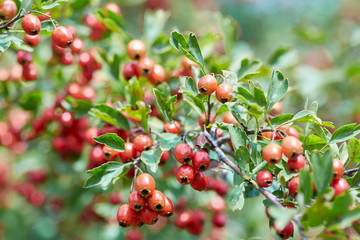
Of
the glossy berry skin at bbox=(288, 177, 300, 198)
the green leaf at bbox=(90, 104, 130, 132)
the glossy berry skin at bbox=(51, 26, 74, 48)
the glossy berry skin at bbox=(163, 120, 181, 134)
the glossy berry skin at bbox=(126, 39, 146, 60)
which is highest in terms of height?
the glossy berry skin at bbox=(51, 26, 74, 48)

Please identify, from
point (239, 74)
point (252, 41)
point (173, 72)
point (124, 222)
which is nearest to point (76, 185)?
point (173, 72)

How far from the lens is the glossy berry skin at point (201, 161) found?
165 centimetres

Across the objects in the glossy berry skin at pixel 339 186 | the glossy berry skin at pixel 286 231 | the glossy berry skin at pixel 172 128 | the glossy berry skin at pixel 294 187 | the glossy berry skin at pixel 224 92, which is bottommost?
the glossy berry skin at pixel 172 128

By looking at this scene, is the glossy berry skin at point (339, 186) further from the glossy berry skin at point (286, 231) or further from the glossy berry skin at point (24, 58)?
the glossy berry skin at point (24, 58)

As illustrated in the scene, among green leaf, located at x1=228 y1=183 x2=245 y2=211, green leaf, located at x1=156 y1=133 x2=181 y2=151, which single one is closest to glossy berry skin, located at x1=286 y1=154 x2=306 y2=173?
green leaf, located at x1=228 y1=183 x2=245 y2=211

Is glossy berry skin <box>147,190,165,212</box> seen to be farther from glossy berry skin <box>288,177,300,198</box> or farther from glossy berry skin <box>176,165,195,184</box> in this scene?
glossy berry skin <box>288,177,300,198</box>

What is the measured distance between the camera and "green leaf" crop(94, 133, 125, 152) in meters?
1.75

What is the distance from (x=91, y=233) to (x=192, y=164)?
263 cm

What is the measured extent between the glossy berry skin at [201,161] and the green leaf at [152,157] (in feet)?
0.61

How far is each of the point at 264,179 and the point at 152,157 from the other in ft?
1.83

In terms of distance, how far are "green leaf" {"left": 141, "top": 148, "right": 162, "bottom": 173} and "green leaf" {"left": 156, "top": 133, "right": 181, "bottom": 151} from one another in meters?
0.05

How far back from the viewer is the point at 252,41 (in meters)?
5.38

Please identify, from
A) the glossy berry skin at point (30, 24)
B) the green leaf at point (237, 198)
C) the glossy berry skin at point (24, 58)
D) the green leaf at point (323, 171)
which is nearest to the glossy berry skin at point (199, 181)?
the green leaf at point (237, 198)

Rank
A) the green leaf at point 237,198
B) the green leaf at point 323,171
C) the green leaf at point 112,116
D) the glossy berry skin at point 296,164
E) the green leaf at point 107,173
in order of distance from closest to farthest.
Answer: the green leaf at point 323,171, the glossy berry skin at point 296,164, the green leaf at point 237,198, the green leaf at point 107,173, the green leaf at point 112,116
